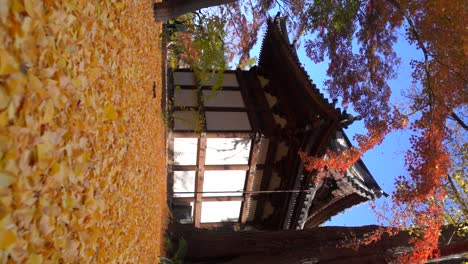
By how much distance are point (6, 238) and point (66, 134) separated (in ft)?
3.16

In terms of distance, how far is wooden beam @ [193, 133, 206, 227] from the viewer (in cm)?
1067

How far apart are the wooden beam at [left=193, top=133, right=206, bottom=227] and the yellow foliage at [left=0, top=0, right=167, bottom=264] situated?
526cm

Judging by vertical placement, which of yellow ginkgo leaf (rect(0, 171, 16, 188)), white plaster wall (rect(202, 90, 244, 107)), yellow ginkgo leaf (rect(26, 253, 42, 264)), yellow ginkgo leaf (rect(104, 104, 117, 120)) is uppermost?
white plaster wall (rect(202, 90, 244, 107))

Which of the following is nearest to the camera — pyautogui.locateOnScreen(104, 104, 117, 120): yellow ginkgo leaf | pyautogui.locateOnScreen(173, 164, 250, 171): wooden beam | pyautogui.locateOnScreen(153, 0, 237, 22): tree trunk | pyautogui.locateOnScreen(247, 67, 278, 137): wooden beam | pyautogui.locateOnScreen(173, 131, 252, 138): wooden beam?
pyautogui.locateOnScreen(104, 104, 117, 120): yellow ginkgo leaf

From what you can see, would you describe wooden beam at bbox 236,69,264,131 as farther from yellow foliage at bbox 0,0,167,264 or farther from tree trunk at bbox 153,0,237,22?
yellow foliage at bbox 0,0,167,264

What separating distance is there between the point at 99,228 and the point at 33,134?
152 centimetres

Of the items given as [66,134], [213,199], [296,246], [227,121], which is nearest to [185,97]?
[227,121]

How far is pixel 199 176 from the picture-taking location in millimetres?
11094

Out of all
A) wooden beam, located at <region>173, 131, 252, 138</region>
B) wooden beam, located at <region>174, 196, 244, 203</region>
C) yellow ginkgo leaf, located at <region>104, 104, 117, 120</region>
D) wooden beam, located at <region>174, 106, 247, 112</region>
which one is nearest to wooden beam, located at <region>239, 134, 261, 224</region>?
wooden beam, located at <region>174, 196, 244, 203</region>

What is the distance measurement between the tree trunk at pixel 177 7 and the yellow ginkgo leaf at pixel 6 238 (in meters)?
6.86

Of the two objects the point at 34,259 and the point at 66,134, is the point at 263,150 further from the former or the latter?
the point at 34,259

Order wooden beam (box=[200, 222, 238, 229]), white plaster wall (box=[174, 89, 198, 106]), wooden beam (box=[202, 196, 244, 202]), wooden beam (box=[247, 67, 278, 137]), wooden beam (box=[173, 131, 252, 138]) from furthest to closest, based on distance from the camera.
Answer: wooden beam (box=[200, 222, 238, 229])
wooden beam (box=[202, 196, 244, 202])
white plaster wall (box=[174, 89, 198, 106])
wooden beam (box=[247, 67, 278, 137])
wooden beam (box=[173, 131, 252, 138])

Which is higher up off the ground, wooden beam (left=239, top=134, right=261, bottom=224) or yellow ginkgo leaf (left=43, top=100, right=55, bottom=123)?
wooden beam (left=239, top=134, right=261, bottom=224)

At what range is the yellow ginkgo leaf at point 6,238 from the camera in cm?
200
